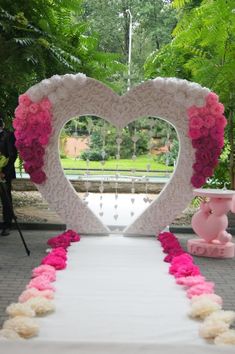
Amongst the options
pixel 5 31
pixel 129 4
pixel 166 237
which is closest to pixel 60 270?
pixel 166 237

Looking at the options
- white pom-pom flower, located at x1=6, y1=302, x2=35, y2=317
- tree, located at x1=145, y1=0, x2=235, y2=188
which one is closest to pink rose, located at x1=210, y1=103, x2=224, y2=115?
tree, located at x1=145, y1=0, x2=235, y2=188

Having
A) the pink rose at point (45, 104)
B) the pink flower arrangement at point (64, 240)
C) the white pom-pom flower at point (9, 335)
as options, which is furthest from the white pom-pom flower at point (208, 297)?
the pink rose at point (45, 104)

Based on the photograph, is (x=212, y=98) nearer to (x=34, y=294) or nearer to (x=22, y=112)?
(x=22, y=112)

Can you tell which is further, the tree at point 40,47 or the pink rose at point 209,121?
the tree at point 40,47

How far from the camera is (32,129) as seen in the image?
741 centimetres

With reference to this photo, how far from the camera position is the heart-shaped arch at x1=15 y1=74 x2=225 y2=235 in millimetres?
7418

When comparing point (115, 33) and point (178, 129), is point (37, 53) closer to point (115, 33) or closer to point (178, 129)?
point (178, 129)

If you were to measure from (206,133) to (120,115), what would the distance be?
45.1 inches

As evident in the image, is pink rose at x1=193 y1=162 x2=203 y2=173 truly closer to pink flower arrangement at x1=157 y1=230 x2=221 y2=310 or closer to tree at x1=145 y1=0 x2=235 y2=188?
pink flower arrangement at x1=157 y1=230 x2=221 y2=310

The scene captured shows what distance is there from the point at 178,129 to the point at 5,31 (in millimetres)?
2808

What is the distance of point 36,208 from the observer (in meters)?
10.1

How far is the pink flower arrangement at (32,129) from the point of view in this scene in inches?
291

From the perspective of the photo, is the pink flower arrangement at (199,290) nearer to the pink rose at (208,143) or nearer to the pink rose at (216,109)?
the pink rose at (208,143)

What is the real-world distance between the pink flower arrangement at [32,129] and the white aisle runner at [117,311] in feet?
4.92
